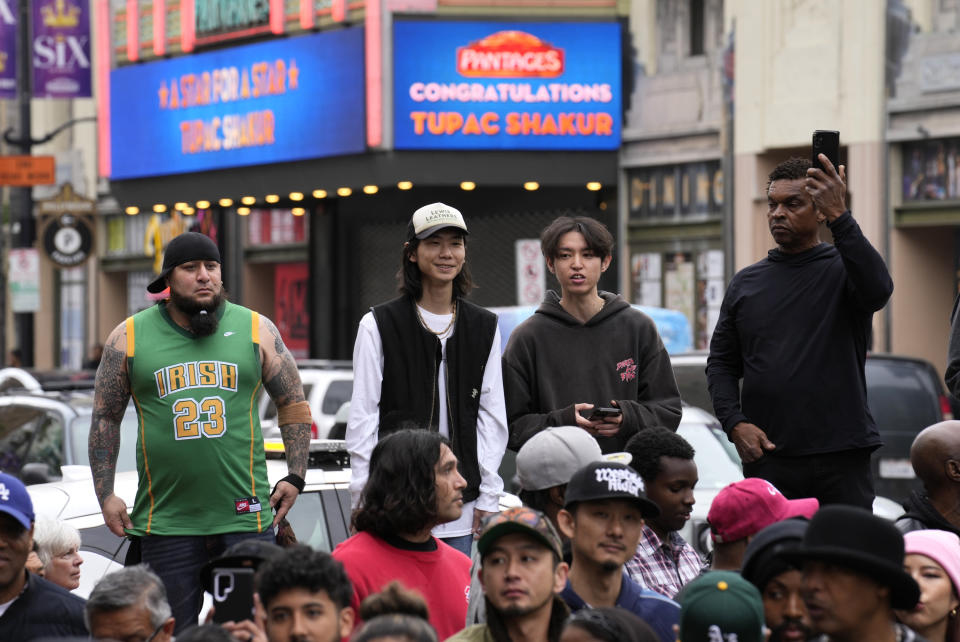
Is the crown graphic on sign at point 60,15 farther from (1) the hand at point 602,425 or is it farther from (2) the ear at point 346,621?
(2) the ear at point 346,621

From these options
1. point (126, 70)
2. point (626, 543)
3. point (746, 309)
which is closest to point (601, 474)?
point (626, 543)

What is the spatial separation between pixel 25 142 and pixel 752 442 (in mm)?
19428

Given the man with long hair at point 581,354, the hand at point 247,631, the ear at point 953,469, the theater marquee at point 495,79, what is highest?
the theater marquee at point 495,79

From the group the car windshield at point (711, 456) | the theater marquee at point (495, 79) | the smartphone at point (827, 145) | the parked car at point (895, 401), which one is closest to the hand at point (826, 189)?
the smartphone at point (827, 145)

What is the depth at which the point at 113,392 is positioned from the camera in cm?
646

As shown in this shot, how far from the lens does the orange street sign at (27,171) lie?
22656 millimetres

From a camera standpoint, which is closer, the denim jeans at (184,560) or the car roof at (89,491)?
the denim jeans at (184,560)

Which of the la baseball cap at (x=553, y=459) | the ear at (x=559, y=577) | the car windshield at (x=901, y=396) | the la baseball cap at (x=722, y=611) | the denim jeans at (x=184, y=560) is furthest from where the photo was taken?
the car windshield at (x=901, y=396)

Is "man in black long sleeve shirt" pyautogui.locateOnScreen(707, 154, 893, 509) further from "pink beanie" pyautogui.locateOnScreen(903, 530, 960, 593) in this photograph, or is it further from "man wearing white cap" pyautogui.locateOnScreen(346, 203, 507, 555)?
"man wearing white cap" pyautogui.locateOnScreen(346, 203, 507, 555)

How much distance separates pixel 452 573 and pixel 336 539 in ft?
6.06

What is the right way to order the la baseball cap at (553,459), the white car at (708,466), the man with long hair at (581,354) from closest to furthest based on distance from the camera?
the la baseball cap at (553,459), the man with long hair at (581,354), the white car at (708,466)

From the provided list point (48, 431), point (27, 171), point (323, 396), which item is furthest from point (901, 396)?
point (27, 171)

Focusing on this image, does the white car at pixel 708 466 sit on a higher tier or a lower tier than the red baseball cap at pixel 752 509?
lower

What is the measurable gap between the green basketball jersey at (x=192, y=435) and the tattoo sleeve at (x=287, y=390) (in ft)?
0.60
